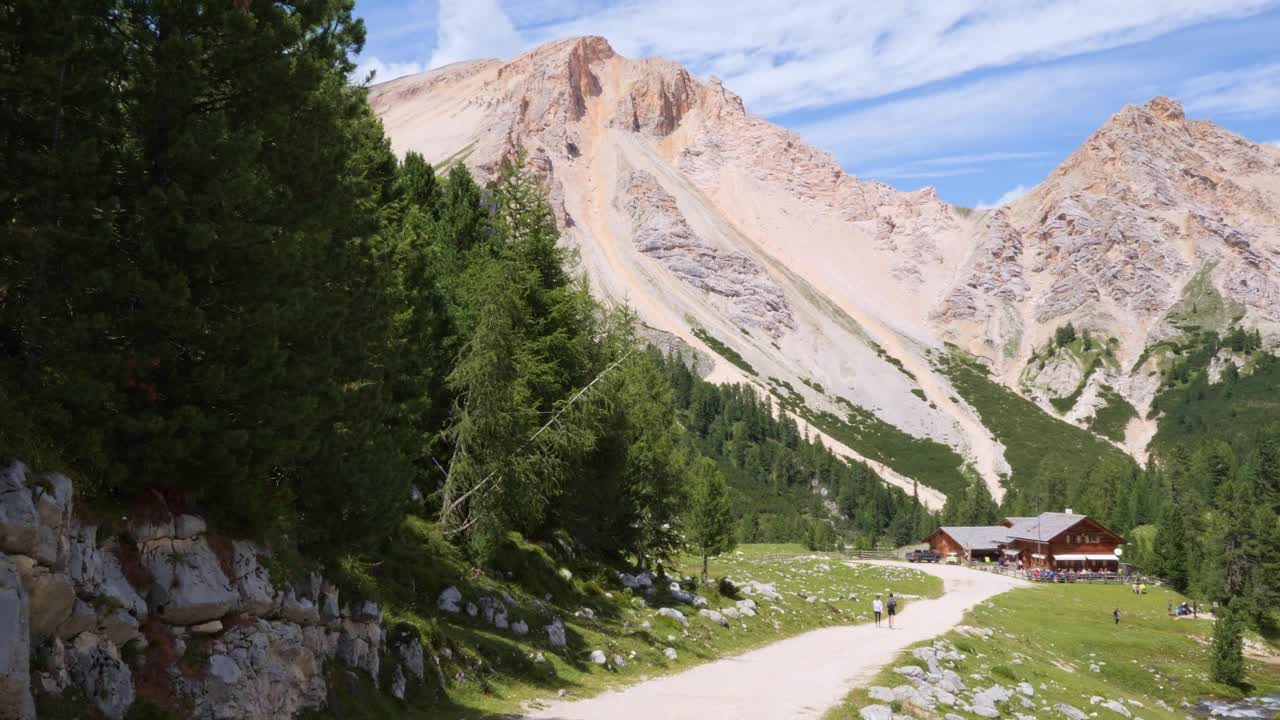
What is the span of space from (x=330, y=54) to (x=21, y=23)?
638 centimetres

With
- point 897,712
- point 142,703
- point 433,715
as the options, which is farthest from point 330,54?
point 897,712

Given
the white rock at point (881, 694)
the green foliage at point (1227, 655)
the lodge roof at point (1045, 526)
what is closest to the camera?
the white rock at point (881, 694)

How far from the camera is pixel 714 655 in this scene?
3123 centimetres

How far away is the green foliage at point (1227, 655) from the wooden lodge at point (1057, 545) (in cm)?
6292

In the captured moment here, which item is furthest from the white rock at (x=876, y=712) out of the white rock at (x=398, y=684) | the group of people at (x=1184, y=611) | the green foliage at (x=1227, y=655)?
the group of people at (x=1184, y=611)

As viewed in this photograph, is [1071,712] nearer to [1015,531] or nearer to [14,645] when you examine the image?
[14,645]

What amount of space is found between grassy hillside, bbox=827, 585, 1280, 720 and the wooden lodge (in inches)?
1206

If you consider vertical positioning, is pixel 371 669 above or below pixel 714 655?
above

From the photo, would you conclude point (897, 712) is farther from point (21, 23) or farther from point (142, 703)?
point (21, 23)

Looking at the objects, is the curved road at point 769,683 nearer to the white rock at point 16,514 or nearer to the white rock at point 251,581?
the white rock at point 251,581

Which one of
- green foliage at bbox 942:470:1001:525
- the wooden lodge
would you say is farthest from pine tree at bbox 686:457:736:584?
green foliage at bbox 942:470:1001:525

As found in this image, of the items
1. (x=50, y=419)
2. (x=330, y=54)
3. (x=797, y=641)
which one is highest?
(x=330, y=54)

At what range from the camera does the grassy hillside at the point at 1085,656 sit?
1297 inches

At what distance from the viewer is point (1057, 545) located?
120 m
